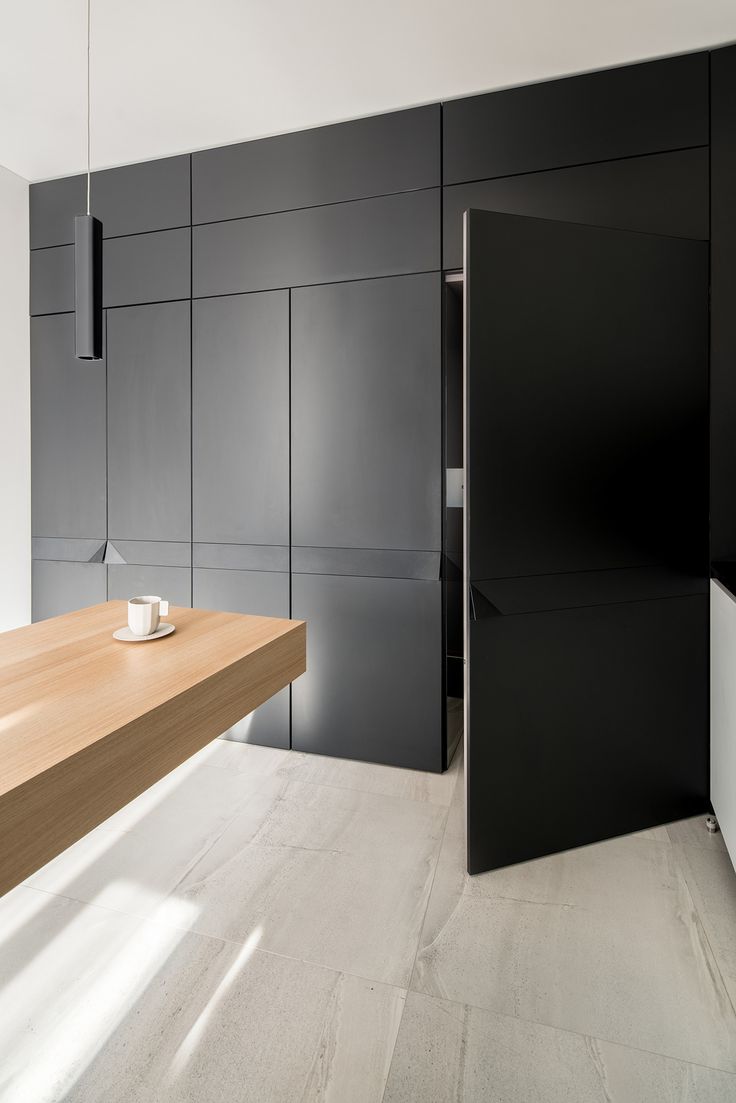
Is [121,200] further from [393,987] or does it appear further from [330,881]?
[393,987]

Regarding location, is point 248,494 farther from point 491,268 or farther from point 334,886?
point 334,886

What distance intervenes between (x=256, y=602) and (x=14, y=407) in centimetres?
183

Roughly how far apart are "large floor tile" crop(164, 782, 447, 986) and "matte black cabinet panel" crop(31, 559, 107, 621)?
1.65m

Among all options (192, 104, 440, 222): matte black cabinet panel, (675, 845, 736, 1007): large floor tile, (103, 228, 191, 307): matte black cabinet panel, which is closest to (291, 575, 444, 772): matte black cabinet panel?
(675, 845, 736, 1007): large floor tile

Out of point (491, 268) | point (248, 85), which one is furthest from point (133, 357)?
point (491, 268)

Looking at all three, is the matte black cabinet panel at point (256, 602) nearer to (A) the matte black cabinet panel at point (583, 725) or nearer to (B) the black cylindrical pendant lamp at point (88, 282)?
(A) the matte black cabinet panel at point (583, 725)

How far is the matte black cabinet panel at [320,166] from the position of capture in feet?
8.73

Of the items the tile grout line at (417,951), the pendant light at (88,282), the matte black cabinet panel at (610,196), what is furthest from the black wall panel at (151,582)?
the matte black cabinet panel at (610,196)

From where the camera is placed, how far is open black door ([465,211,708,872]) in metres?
1.97

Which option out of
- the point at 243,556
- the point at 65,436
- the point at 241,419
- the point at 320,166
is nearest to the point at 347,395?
the point at 241,419

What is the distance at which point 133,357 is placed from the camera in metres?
3.18

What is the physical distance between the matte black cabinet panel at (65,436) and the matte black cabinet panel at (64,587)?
19cm

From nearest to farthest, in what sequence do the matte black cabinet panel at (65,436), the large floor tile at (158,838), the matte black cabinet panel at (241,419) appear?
the large floor tile at (158,838) < the matte black cabinet panel at (241,419) < the matte black cabinet panel at (65,436)

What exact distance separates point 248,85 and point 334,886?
10.5 ft
